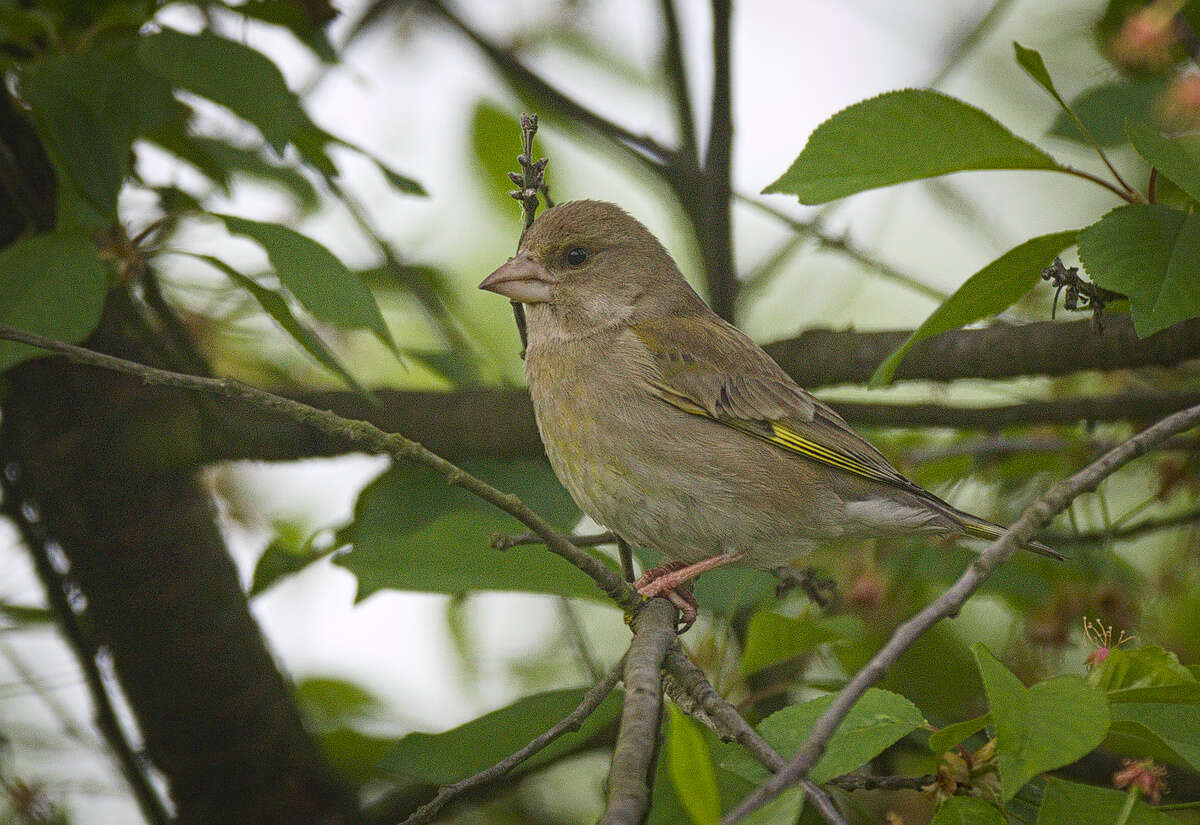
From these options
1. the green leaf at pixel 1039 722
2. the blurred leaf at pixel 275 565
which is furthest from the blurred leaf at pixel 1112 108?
the blurred leaf at pixel 275 565

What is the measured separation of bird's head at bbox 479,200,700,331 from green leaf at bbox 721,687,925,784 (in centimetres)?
216

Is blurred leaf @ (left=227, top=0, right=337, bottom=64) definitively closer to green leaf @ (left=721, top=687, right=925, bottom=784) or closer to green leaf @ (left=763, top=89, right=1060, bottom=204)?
green leaf @ (left=763, top=89, right=1060, bottom=204)

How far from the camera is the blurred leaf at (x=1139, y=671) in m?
2.21

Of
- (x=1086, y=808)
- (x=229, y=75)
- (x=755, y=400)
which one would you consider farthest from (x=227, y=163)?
(x=1086, y=808)

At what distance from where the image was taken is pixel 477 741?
2988 mm

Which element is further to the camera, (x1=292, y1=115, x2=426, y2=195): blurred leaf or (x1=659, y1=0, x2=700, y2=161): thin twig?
(x1=659, y1=0, x2=700, y2=161): thin twig

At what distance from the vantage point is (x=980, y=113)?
2676 mm

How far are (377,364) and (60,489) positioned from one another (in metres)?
1.93

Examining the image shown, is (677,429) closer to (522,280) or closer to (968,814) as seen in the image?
(522,280)

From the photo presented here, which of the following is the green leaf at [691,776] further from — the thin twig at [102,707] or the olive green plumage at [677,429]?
the thin twig at [102,707]

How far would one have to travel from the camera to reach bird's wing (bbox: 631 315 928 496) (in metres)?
3.96

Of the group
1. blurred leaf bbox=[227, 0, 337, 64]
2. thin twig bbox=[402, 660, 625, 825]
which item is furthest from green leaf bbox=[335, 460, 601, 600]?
blurred leaf bbox=[227, 0, 337, 64]

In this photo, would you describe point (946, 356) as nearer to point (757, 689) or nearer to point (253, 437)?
point (757, 689)

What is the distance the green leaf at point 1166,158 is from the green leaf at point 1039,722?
108cm
